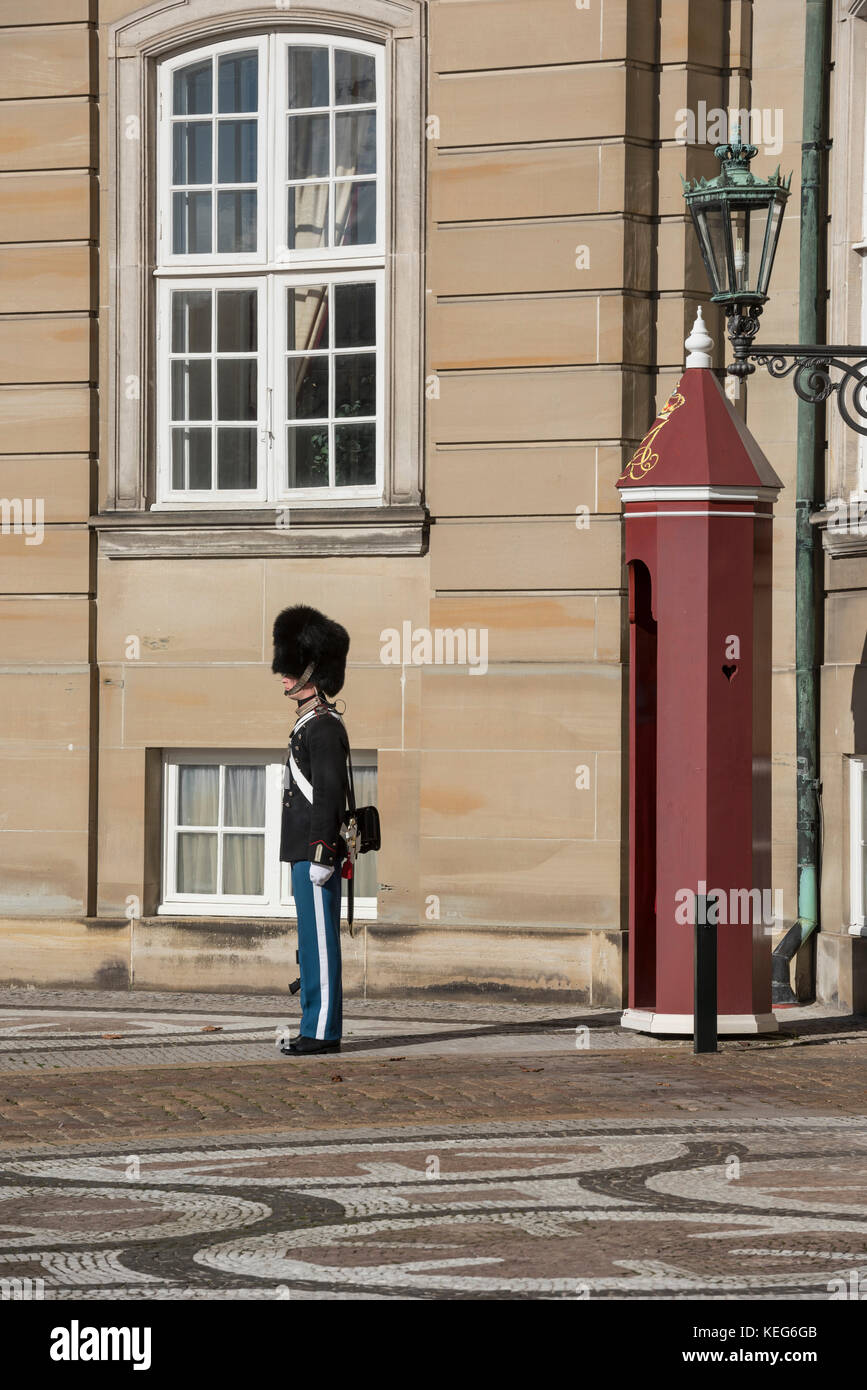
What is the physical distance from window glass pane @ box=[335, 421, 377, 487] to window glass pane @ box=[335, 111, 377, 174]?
1.56 m

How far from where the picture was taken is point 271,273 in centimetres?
1333

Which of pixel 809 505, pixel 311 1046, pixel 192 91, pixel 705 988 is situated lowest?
pixel 311 1046

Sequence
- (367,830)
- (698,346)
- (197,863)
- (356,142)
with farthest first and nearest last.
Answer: (197,863), (356,142), (698,346), (367,830)

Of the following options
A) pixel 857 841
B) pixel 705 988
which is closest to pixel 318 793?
pixel 705 988

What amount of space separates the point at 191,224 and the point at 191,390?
1025 millimetres

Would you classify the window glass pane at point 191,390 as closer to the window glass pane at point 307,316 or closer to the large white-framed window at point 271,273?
the large white-framed window at point 271,273

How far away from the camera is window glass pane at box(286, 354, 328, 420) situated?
13.3 m

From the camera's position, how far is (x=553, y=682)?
12.5 m

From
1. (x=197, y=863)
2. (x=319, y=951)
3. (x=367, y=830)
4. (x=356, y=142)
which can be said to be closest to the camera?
(x=319, y=951)

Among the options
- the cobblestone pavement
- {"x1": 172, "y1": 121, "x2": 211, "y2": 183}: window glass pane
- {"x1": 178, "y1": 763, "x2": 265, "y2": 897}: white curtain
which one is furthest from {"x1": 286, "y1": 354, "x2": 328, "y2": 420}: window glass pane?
the cobblestone pavement

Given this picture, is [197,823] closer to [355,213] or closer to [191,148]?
[355,213]

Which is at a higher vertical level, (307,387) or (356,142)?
(356,142)

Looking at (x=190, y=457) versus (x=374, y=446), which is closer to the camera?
(x=374, y=446)

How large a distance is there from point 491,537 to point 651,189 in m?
2.20
